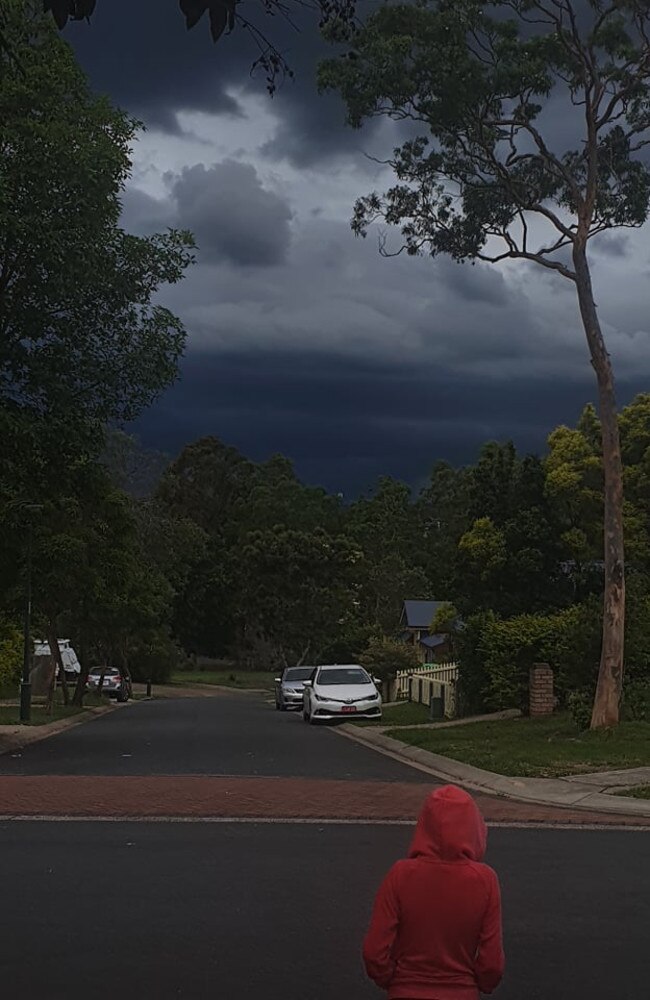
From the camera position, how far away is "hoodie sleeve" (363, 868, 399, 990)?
4055mm

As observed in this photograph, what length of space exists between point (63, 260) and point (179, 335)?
9.95ft

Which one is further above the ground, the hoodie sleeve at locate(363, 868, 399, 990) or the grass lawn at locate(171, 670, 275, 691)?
the hoodie sleeve at locate(363, 868, 399, 990)

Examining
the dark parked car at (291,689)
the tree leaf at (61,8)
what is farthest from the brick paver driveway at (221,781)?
the dark parked car at (291,689)

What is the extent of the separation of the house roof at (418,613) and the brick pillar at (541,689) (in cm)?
4018

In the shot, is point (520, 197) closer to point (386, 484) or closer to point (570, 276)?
point (570, 276)

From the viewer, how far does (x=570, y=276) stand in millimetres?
23500

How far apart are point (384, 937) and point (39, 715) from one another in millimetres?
33643

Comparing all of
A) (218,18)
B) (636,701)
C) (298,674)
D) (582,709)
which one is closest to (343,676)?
(298,674)

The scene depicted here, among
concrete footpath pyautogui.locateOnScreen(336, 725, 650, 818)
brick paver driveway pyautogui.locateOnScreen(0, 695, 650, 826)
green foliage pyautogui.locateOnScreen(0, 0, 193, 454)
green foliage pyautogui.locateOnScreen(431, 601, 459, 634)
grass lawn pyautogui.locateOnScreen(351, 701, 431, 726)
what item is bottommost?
grass lawn pyautogui.locateOnScreen(351, 701, 431, 726)

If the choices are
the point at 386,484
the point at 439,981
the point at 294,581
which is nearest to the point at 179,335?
the point at 439,981

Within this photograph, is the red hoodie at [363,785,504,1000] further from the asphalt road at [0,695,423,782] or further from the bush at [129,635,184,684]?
the bush at [129,635,184,684]

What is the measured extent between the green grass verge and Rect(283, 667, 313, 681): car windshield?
31560mm

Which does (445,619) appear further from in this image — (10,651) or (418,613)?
(418,613)

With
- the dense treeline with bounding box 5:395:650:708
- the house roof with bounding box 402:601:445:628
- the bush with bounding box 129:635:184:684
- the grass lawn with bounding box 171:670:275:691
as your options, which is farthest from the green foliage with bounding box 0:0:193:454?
the grass lawn with bounding box 171:670:275:691
